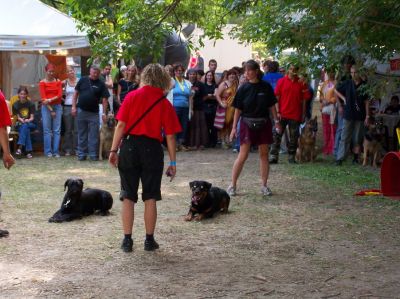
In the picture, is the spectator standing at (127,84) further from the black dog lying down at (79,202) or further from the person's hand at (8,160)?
the person's hand at (8,160)

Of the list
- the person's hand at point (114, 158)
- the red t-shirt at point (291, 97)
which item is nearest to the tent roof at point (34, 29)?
the red t-shirt at point (291, 97)

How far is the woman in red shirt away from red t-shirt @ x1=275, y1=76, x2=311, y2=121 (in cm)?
756

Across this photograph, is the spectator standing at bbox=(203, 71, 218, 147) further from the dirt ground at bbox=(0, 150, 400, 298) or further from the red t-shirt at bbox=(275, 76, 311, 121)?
the dirt ground at bbox=(0, 150, 400, 298)

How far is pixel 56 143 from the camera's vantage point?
1591 centimetres

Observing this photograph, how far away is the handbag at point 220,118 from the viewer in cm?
1775

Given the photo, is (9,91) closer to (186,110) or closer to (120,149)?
(186,110)

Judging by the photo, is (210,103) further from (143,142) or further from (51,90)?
(143,142)

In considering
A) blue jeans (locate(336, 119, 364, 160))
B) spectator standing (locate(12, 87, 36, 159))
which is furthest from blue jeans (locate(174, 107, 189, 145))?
blue jeans (locate(336, 119, 364, 160))

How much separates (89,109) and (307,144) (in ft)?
14.8

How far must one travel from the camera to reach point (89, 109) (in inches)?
603

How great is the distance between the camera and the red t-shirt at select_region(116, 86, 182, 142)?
279 inches

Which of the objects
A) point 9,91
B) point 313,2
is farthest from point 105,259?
point 9,91

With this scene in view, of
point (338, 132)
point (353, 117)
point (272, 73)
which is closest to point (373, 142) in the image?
point (353, 117)

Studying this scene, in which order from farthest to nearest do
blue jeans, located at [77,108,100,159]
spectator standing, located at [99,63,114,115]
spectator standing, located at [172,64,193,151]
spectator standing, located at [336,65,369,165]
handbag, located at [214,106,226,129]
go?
1. handbag, located at [214,106,226,129]
2. spectator standing, located at [172,64,193,151]
3. spectator standing, located at [99,63,114,115]
4. blue jeans, located at [77,108,100,159]
5. spectator standing, located at [336,65,369,165]
